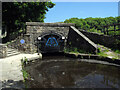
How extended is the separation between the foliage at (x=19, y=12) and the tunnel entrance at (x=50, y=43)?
245 inches

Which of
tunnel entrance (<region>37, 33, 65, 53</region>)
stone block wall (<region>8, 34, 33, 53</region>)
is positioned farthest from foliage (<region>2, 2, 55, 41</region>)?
tunnel entrance (<region>37, 33, 65, 53</region>)

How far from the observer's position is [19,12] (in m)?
16.0

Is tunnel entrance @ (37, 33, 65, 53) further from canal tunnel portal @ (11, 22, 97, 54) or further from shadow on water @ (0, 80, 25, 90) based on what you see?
shadow on water @ (0, 80, 25, 90)

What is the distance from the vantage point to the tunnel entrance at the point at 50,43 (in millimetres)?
12875

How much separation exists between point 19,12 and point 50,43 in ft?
23.9

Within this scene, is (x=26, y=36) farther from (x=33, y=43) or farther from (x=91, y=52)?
(x=91, y=52)

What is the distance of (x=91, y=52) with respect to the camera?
10.1 metres

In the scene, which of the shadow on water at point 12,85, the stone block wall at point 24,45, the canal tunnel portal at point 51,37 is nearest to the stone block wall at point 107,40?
the canal tunnel portal at point 51,37

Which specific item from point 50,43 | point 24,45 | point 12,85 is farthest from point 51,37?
point 12,85

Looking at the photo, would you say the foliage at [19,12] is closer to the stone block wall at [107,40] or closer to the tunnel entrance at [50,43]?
the tunnel entrance at [50,43]

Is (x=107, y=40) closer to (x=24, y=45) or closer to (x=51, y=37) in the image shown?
(x=51, y=37)

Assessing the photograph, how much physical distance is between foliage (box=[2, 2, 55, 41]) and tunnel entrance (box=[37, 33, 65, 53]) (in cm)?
622

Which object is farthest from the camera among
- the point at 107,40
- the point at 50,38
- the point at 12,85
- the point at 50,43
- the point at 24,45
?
the point at 50,43

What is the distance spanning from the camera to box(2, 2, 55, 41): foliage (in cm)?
1572
